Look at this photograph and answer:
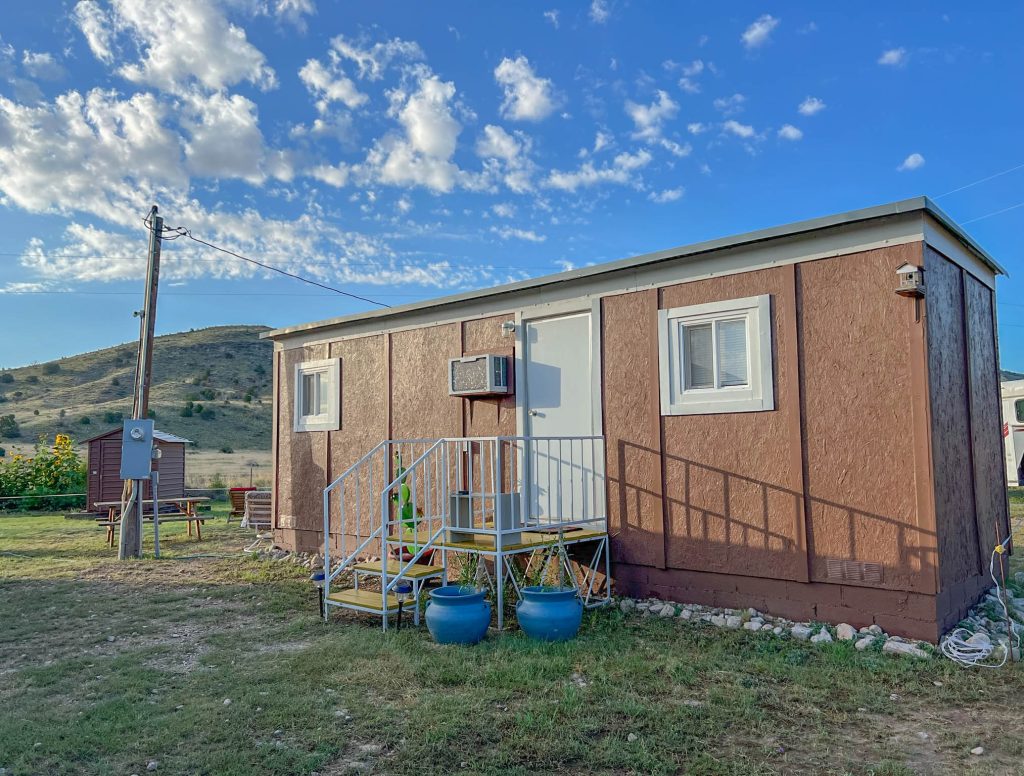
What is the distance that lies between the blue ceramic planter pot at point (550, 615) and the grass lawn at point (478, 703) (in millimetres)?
149

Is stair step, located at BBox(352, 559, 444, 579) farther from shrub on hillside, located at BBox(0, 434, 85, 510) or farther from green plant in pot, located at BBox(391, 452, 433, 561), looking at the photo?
shrub on hillside, located at BBox(0, 434, 85, 510)

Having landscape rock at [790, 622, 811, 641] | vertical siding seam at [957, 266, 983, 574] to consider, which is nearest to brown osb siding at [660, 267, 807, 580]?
landscape rock at [790, 622, 811, 641]

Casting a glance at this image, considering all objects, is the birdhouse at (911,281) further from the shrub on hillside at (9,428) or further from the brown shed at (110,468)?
the shrub on hillside at (9,428)

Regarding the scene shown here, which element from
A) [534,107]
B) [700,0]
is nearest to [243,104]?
[534,107]

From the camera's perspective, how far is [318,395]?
9750 mm

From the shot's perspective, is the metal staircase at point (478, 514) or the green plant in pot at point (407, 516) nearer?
the metal staircase at point (478, 514)

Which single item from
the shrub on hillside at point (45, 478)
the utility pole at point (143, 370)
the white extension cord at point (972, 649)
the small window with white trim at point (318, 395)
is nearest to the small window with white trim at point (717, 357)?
the white extension cord at point (972, 649)

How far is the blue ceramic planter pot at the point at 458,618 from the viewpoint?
5223mm

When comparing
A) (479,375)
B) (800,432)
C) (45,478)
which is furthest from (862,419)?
(45,478)

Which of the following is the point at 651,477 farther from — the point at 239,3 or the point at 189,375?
the point at 189,375

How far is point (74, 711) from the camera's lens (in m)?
4.11

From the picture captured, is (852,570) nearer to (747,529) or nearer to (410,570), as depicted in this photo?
(747,529)

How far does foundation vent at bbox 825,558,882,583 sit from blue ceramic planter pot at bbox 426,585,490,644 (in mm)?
2545

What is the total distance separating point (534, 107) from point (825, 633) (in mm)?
9265
